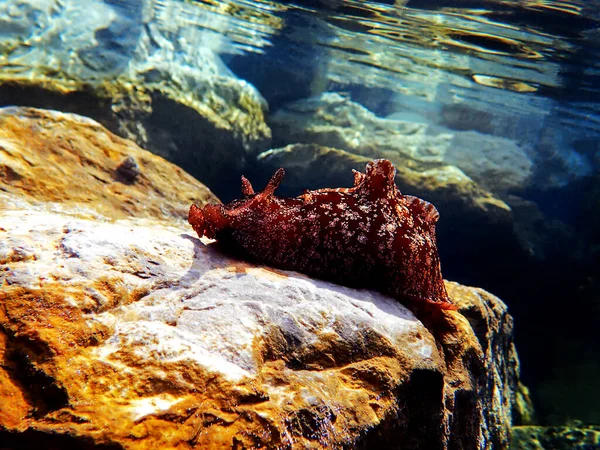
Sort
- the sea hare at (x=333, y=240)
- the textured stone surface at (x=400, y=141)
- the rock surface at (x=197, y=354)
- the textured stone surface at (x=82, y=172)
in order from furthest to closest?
the textured stone surface at (x=400, y=141)
the textured stone surface at (x=82, y=172)
the sea hare at (x=333, y=240)
the rock surface at (x=197, y=354)

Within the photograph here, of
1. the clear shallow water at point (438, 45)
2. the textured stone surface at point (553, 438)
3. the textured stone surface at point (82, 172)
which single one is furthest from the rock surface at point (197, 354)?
the clear shallow water at point (438, 45)

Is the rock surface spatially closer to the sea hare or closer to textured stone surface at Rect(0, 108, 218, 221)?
the sea hare

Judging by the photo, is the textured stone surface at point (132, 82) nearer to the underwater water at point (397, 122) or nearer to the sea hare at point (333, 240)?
the underwater water at point (397, 122)

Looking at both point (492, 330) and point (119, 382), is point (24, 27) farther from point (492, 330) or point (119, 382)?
point (492, 330)

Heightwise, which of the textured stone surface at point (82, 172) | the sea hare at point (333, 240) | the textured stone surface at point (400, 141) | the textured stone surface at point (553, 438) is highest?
the sea hare at point (333, 240)

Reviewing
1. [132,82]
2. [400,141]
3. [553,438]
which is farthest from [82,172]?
[400,141]

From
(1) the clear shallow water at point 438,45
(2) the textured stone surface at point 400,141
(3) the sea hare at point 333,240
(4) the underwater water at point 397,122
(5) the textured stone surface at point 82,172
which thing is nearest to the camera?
(3) the sea hare at point 333,240
